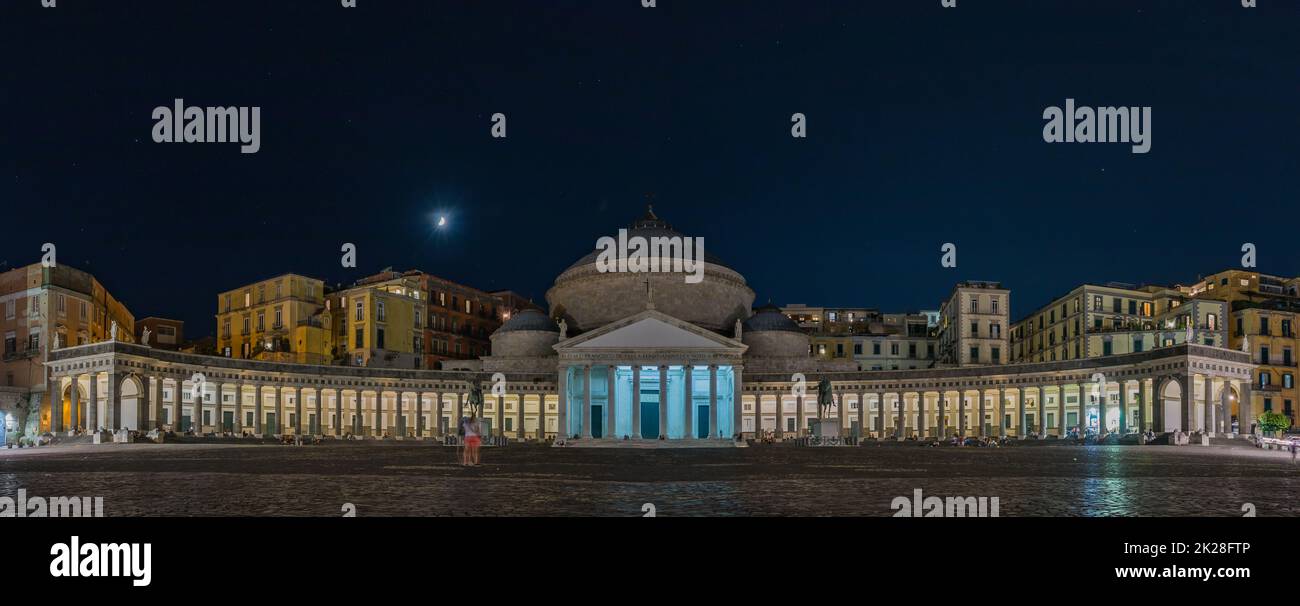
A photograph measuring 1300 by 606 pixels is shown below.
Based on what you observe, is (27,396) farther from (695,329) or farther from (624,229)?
(624,229)

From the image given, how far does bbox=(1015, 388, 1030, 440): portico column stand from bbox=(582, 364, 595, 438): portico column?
1127 inches

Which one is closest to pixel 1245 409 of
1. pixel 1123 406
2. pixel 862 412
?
pixel 1123 406

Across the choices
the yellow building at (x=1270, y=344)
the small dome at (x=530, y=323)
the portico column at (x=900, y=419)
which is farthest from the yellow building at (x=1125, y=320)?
the small dome at (x=530, y=323)

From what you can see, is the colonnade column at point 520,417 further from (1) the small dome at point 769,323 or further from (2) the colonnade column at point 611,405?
(1) the small dome at point 769,323

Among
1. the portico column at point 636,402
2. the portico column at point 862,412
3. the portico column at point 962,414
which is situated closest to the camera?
the portico column at point 636,402

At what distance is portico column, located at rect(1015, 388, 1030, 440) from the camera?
85.6 m

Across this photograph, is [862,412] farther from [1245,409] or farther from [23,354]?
[23,354]

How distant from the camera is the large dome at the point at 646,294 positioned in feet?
333

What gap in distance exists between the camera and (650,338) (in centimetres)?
8425

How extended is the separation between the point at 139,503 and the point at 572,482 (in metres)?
9.53

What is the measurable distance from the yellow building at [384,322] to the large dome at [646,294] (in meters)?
13.9
